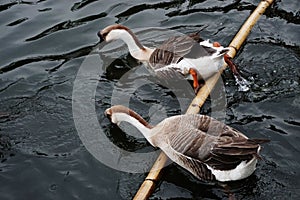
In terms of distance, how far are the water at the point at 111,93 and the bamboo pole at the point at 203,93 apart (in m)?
0.18

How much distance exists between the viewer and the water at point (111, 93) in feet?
20.3

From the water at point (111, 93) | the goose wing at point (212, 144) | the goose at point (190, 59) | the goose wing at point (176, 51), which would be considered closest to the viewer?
the goose wing at point (212, 144)

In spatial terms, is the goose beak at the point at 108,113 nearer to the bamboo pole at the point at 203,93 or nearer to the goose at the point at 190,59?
the bamboo pole at the point at 203,93

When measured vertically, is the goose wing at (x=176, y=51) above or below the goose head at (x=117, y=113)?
above

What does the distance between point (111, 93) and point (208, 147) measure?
2493 millimetres

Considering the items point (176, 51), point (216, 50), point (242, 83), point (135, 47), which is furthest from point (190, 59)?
point (135, 47)

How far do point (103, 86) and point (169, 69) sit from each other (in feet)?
3.71

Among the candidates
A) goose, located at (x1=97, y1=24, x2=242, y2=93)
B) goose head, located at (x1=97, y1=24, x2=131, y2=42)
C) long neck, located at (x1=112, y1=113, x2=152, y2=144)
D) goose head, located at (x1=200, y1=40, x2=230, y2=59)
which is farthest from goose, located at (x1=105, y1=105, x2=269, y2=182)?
goose head, located at (x1=97, y1=24, x2=131, y2=42)

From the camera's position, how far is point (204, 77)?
767cm

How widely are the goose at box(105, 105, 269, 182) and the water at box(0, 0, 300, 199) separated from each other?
25 cm

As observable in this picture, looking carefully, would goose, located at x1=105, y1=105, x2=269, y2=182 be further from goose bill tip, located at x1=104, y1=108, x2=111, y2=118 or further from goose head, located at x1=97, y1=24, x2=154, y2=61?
goose head, located at x1=97, y1=24, x2=154, y2=61

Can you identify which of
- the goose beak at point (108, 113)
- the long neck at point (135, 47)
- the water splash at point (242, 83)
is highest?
the long neck at point (135, 47)

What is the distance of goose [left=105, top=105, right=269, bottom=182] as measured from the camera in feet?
18.9

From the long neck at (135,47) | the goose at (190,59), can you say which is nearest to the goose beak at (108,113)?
the goose at (190,59)
